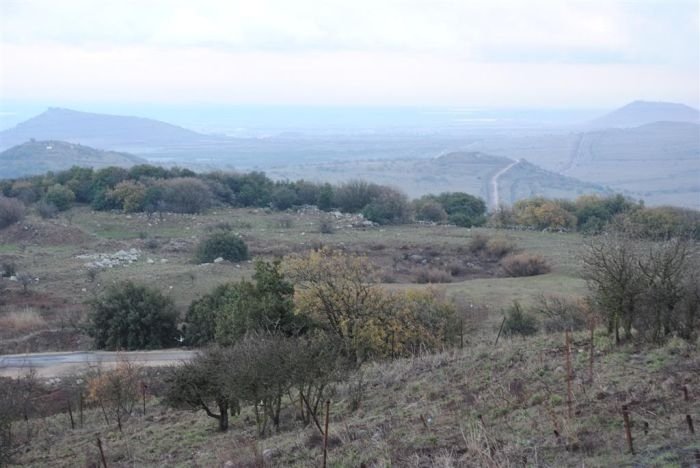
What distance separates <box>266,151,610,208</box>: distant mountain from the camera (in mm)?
113319

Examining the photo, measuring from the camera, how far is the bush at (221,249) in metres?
46.7

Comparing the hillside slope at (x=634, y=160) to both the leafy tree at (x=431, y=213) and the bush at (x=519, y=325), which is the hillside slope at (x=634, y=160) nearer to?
the leafy tree at (x=431, y=213)

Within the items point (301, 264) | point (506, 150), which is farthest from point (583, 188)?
point (301, 264)

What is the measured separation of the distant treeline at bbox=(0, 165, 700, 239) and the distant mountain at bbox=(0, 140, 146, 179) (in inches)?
2567

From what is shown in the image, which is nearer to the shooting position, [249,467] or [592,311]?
[249,467]

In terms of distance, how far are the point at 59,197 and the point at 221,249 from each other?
26809 millimetres

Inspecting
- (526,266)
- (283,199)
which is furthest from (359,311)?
(283,199)

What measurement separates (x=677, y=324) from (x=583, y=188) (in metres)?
109

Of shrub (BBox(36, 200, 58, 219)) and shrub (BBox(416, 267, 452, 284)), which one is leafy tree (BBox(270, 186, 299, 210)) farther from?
shrub (BBox(416, 267, 452, 284))

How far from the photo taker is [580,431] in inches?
365

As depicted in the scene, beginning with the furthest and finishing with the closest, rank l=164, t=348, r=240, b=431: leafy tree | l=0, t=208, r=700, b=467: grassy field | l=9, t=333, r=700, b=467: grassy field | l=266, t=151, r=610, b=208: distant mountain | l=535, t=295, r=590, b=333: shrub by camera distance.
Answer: l=266, t=151, r=610, b=208: distant mountain, l=535, t=295, r=590, b=333: shrub, l=164, t=348, r=240, b=431: leafy tree, l=0, t=208, r=700, b=467: grassy field, l=9, t=333, r=700, b=467: grassy field

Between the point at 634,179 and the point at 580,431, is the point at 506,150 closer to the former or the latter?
the point at 634,179

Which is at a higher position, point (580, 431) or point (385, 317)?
point (580, 431)

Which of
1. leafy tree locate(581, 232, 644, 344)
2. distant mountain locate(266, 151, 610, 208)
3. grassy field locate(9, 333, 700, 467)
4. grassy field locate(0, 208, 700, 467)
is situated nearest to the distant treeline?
grassy field locate(0, 208, 700, 467)
